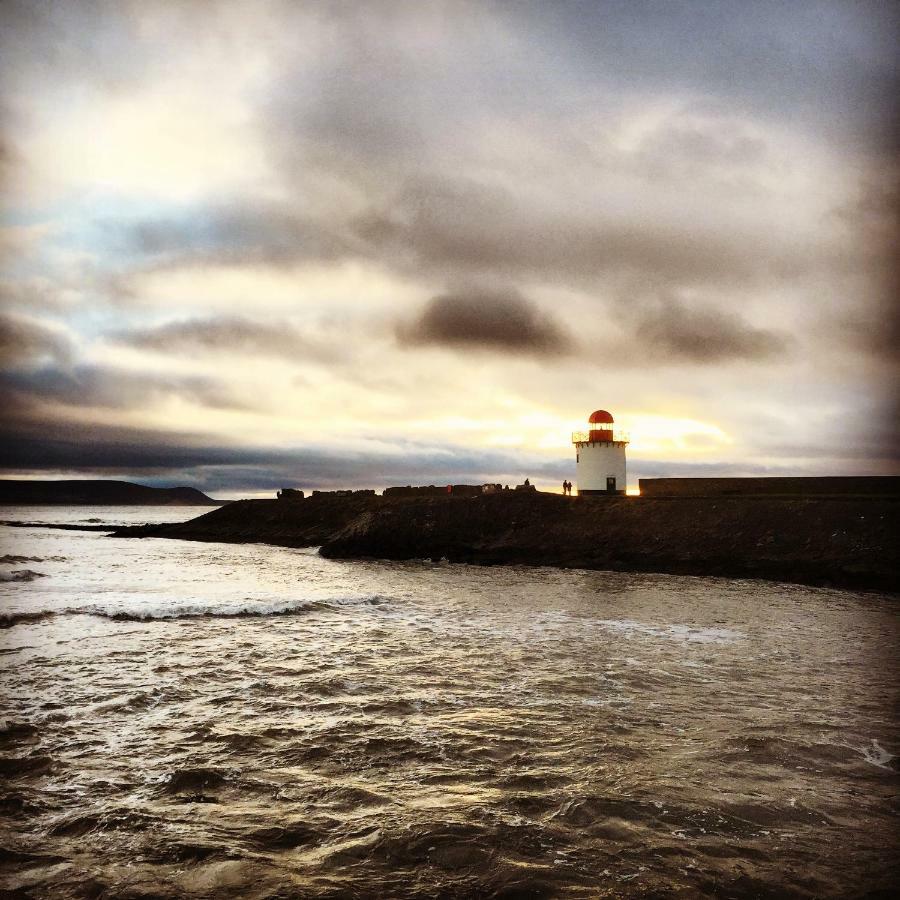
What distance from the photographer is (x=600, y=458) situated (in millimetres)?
41812

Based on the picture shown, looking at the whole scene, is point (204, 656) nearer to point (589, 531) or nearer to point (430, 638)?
point (430, 638)

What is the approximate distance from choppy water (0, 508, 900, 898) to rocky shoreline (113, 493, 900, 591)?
9.65 meters

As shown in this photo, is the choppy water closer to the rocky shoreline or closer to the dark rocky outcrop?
the rocky shoreline

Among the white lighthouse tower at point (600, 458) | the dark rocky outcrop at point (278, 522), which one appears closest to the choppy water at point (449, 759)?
the white lighthouse tower at point (600, 458)

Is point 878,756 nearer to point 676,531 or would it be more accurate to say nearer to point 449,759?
point 449,759

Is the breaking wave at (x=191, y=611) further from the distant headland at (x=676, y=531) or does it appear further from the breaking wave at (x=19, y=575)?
the distant headland at (x=676, y=531)

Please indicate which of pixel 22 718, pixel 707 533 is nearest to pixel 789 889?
pixel 22 718

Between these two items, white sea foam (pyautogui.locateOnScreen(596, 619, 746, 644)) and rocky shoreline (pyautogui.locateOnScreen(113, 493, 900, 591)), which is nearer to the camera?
white sea foam (pyautogui.locateOnScreen(596, 619, 746, 644))

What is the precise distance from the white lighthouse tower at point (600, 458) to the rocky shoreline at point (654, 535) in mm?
6954

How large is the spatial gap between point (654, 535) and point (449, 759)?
23.4 m

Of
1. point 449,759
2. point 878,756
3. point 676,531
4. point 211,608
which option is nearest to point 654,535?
point 676,531

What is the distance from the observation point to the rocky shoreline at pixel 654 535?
22.1 m

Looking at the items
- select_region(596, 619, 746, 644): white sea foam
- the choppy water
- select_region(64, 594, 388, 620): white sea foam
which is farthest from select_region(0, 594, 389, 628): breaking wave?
select_region(596, 619, 746, 644): white sea foam

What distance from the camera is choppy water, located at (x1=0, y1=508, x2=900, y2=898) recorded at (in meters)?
4.09
